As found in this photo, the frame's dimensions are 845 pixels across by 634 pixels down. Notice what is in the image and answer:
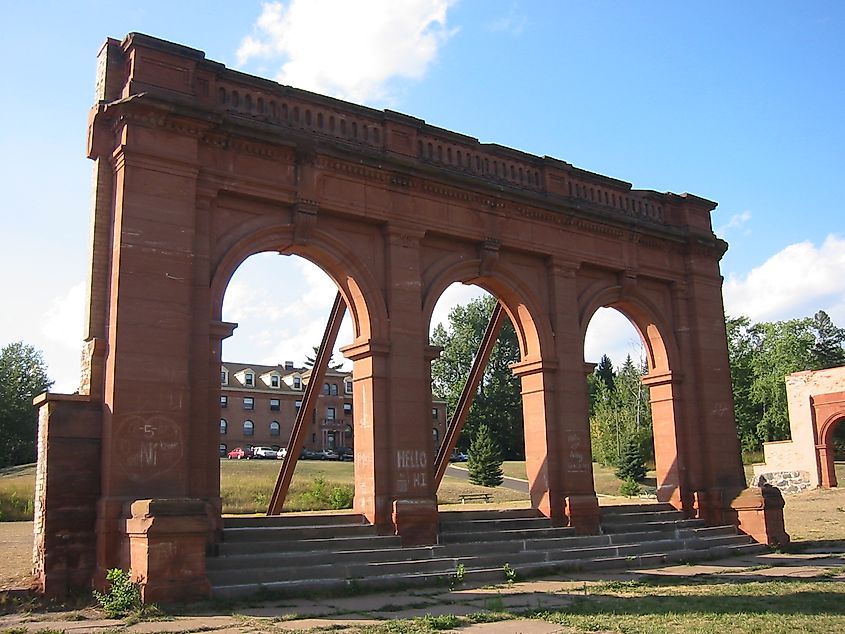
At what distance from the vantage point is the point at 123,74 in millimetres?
12727

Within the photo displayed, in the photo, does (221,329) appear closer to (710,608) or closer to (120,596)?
(120,596)

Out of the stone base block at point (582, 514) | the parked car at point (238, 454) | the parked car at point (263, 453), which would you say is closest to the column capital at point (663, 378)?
the stone base block at point (582, 514)

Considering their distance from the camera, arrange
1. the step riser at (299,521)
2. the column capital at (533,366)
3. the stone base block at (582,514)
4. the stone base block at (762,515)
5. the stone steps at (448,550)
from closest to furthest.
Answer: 1. the stone steps at (448,550)
2. the step riser at (299,521)
3. the stone base block at (582,514)
4. the column capital at (533,366)
5. the stone base block at (762,515)

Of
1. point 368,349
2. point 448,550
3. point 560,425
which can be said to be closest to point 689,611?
point 448,550

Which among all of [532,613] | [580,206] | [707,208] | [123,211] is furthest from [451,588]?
[707,208]

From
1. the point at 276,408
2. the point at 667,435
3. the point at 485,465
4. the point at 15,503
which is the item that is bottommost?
the point at 15,503

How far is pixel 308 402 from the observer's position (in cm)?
1585

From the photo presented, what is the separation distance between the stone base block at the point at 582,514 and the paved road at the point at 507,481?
24.1 m

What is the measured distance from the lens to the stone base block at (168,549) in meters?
9.63

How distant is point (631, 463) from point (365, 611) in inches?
1297

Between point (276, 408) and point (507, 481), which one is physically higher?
point (276, 408)

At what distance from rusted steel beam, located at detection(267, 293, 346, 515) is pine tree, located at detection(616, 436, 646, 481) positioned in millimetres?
27345

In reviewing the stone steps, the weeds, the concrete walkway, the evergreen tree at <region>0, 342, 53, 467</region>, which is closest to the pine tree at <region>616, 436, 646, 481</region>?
the stone steps

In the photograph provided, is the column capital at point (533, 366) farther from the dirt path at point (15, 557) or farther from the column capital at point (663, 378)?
the dirt path at point (15, 557)
